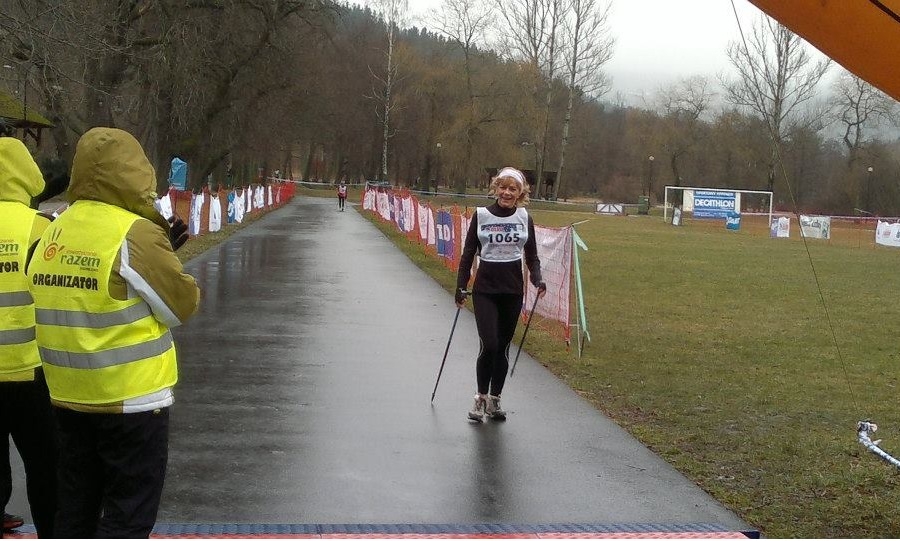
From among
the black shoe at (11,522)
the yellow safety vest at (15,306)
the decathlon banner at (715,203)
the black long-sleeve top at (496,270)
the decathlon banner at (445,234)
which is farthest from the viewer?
the decathlon banner at (715,203)

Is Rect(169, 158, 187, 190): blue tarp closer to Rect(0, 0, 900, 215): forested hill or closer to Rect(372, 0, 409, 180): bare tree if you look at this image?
Rect(0, 0, 900, 215): forested hill

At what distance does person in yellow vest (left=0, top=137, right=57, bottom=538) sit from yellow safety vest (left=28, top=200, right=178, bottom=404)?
527 mm

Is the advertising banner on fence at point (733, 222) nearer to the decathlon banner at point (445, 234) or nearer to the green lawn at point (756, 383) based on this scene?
A: the green lawn at point (756, 383)

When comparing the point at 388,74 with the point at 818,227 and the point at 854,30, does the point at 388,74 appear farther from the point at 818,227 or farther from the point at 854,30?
the point at 854,30

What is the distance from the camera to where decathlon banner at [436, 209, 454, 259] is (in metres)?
20.7

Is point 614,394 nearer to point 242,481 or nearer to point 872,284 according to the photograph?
point 242,481

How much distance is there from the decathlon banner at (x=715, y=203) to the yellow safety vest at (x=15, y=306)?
62646 millimetres

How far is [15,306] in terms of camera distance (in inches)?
149

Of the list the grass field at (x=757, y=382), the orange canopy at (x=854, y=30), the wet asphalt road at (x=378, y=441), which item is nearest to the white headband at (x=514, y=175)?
the wet asphalt road at (x=378, y=441)

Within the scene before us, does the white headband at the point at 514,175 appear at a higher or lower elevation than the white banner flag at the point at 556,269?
higher

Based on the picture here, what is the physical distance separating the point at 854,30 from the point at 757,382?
6.93 meters

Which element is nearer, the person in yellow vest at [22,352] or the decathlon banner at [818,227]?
the person in yellow vest at [22,352]

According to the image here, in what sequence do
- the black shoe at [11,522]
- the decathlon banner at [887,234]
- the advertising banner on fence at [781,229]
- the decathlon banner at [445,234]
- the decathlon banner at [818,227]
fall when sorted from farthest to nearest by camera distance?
1. the advertising banner on fence at [781,229]
2. the decathlon banner at [818,227]
3. the decathlon banner at [887,234]
4. the decathlon banner at [445,234]
5. the black shoe at [11,522]

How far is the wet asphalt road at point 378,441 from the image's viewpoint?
16.8ft
